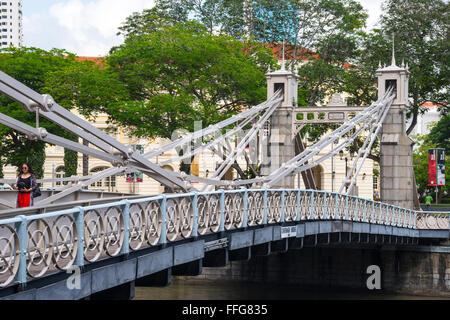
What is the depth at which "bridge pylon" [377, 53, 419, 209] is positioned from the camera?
35.1m

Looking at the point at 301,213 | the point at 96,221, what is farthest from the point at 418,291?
the point at 96,221

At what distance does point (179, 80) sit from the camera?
1524 inches

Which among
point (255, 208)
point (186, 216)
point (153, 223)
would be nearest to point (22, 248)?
point (153, 223)

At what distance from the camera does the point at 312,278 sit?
1371 inches

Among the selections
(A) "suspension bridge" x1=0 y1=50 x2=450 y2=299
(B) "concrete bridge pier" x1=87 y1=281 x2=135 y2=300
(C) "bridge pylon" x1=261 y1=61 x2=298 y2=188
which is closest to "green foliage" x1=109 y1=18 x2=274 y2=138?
(A) "suspension bridge" x1=0 y1=50 x2=450 y2=299

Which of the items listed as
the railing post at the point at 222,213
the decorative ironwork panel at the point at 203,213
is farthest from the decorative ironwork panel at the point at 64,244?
the railing post at the point at 222,213

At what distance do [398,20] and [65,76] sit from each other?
16480 mm

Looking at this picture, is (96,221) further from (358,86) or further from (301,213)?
(358,86)

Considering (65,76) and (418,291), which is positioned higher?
(65,76)

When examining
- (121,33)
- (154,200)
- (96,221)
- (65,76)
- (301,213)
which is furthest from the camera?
(121,33)

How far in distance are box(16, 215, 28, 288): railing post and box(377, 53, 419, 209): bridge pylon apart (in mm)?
25755

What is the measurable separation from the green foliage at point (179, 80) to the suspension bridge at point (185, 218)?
2297mm

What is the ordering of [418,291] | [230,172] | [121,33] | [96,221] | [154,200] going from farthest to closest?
1. [230,172]
2. [121,33]
3. [418,291]
4. [154,200]
5. [96,221]

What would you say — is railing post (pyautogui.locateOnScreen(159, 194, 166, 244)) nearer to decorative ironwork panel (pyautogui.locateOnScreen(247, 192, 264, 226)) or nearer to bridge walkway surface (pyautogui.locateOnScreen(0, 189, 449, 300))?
bridge walkway surface (pyautogui.locateOnScreen(0, 189, 449, 300))
